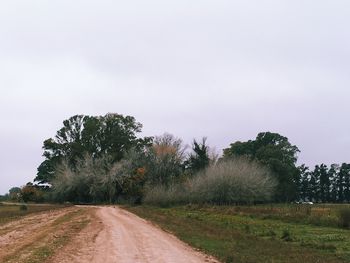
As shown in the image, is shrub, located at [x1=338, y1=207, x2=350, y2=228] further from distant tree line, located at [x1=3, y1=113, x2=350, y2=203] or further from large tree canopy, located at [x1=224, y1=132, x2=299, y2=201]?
large tree canopy, located at [x1=224, y1=132, x2=299, y2=201]

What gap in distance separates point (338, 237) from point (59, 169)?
86061 mm

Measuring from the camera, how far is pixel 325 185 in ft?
461

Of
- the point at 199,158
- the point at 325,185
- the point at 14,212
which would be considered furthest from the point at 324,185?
the point at 14,212

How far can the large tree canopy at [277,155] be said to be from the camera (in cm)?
11144

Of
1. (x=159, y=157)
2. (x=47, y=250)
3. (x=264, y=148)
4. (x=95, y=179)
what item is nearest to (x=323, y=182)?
(x=264, y=148)

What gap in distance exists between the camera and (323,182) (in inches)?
5531

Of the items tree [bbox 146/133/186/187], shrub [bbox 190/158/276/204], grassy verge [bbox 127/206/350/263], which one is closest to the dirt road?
grassy verge [bbox 127/206/350/263]

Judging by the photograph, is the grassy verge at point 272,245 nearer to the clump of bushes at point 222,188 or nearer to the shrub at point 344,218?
the shrub at point 344,218

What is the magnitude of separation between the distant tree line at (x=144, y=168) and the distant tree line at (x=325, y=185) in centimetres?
669

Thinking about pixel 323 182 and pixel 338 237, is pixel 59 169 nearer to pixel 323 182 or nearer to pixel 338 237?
pixel 323 182

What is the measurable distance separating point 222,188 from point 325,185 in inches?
2923

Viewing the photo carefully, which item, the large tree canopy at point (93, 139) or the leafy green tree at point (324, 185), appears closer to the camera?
the large tree canopy at point (93, 139)

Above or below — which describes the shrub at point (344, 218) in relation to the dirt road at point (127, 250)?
above

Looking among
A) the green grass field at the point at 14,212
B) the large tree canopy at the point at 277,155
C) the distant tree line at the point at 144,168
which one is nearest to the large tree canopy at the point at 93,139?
the distant tree line at the point at 144,168
